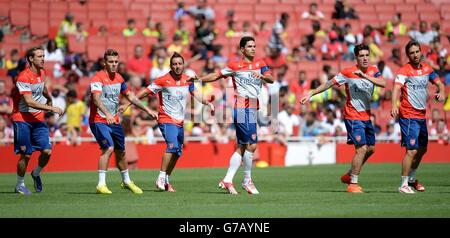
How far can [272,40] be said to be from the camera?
33.6m

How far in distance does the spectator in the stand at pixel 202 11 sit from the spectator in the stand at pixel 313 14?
336cm

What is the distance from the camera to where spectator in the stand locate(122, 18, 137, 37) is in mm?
33719

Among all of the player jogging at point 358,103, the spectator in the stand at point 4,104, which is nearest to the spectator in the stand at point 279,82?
the spectator in the stand at point 4,104

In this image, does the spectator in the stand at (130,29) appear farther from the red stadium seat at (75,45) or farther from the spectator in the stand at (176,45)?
the red stadium seat at (75,45)

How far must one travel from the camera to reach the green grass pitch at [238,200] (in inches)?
540

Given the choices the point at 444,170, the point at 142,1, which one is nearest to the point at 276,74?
the point at 142,1

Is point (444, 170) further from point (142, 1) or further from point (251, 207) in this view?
point (142, 1)

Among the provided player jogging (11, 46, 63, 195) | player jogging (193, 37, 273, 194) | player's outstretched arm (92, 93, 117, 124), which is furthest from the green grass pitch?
player's outstretched arm (92, 93, 117, 124)

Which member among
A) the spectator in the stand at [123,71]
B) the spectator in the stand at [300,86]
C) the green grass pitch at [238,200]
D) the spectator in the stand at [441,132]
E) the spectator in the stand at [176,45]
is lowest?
the green grass pitch at [238,200]

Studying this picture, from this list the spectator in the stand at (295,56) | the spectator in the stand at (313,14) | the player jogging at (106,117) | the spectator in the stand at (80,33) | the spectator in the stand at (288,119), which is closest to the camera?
the player jogging at (106,117)

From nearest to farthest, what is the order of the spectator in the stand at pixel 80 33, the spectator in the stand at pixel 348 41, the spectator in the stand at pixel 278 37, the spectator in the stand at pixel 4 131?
the spectator in the stand at pixel 4 131 < the spectator in the stand at pixel 80 33 < the spectator in the stand at pixel 278 37 < the spectator in the stand at pixel 348 41

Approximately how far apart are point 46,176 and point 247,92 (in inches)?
324

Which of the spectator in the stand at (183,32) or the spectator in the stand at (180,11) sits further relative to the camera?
the spectator in the stand at (180,11)

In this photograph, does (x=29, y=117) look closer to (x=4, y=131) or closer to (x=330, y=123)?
(x=4, y=131)
